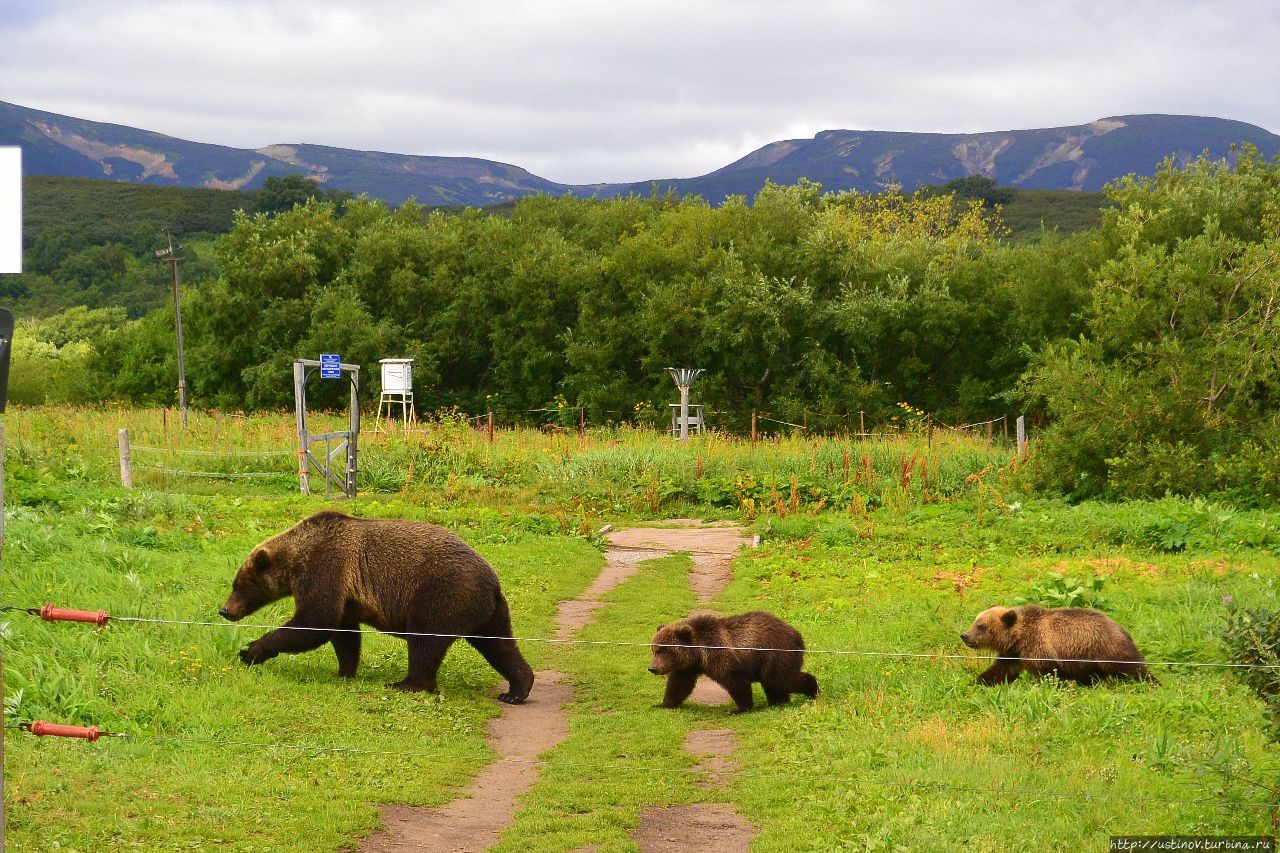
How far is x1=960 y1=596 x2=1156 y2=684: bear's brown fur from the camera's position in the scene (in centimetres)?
965

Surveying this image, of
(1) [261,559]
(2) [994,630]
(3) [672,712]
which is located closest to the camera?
(3) [672,712]

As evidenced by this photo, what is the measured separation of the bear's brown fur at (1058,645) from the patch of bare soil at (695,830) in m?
3.15

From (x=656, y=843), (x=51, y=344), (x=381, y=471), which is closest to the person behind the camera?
(x=656, y=843)

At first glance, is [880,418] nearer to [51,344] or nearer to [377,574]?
[377,574]

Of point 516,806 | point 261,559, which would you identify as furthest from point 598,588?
point 516,806

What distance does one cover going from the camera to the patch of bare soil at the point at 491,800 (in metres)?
6.88

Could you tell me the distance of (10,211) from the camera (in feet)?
17.0

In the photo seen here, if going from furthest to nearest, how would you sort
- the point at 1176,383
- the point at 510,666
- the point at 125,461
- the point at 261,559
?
the point at 125,461
the point at 1176,383
the point at 261,559
the point at 510,666

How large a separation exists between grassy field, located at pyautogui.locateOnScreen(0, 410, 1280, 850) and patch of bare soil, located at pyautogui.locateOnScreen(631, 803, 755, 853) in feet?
0.43

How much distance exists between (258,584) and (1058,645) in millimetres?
6983

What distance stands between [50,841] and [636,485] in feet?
60.6

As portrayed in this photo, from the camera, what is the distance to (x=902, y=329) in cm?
4088

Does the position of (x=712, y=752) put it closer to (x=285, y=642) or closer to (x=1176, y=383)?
(x=285, y=642)


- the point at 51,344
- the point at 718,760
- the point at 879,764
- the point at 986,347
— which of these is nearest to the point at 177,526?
the point at 718,760
